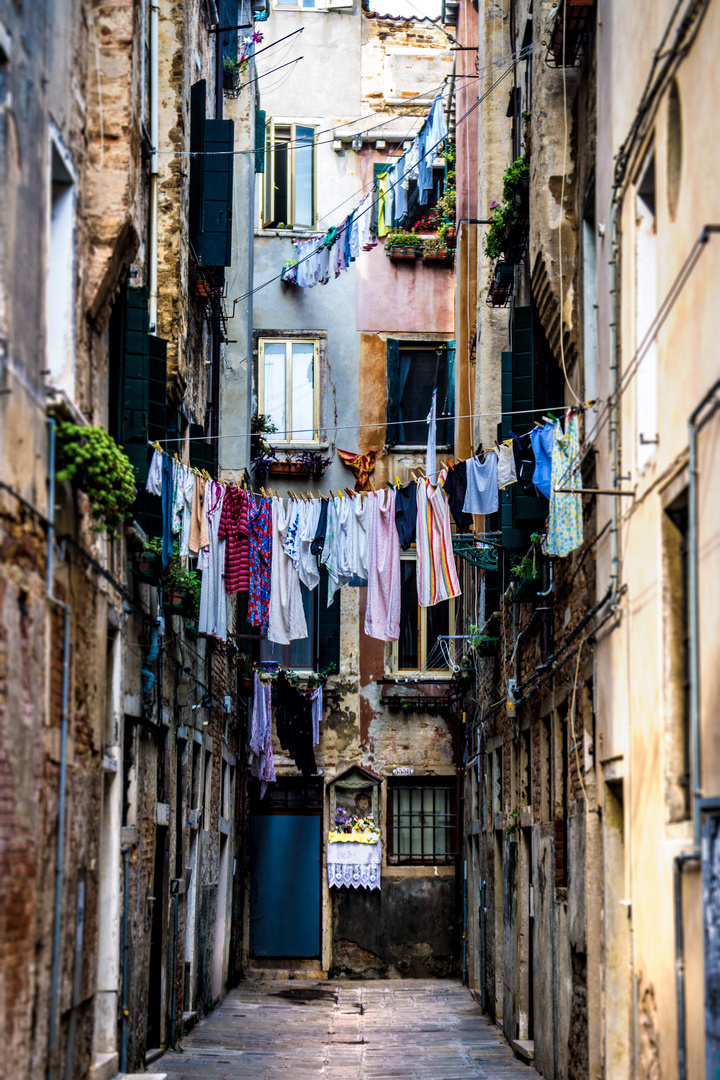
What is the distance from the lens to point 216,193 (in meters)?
14.9

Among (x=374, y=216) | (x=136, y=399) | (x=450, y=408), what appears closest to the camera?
(x=136, y=399)

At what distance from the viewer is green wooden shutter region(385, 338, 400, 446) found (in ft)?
78.2

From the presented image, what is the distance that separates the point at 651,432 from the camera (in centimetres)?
797

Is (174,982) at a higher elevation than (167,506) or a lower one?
lower

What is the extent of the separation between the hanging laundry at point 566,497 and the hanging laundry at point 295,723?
11346 mm

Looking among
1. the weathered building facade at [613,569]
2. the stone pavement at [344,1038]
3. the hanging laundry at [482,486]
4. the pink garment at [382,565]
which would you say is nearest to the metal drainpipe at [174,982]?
the stone pavement at [344,1038]

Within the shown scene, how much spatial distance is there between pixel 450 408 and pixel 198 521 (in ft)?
36.5

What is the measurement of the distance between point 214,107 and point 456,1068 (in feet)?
38.5

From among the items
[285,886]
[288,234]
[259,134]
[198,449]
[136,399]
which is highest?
[259,134]

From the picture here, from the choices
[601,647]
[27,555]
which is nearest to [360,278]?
[601,647]

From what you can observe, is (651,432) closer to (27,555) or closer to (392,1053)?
(27,555)

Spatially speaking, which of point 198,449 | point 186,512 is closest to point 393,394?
point 198,449

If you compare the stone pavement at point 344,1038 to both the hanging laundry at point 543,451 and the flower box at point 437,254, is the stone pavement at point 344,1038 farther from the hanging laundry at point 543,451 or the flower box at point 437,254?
the flower box at point 437,254

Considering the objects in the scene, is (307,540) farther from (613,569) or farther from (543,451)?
(613,569)
